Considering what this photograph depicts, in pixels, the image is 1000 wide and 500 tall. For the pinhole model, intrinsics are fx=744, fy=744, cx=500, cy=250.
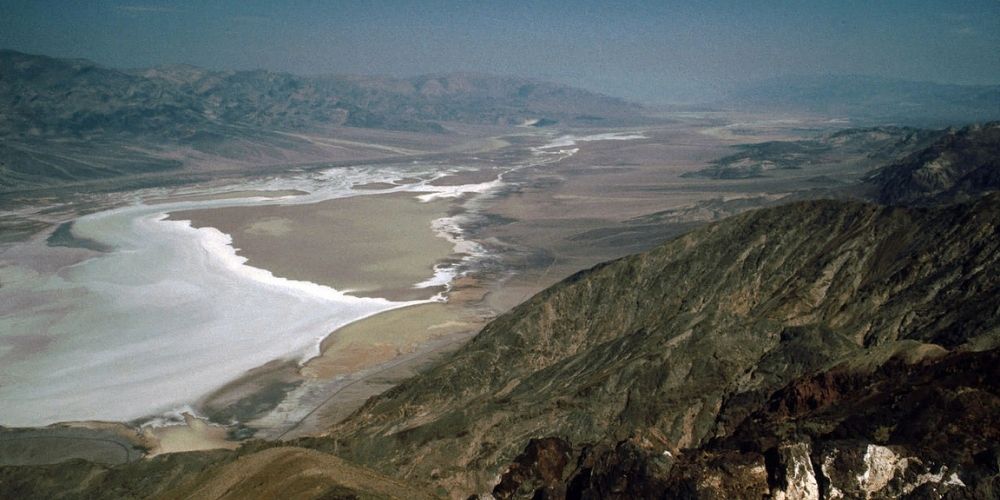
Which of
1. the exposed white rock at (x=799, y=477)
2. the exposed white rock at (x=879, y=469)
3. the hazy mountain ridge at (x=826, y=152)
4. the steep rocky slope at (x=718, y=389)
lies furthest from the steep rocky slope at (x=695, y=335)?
the hazy mountain ridge at (x=826, y=152)

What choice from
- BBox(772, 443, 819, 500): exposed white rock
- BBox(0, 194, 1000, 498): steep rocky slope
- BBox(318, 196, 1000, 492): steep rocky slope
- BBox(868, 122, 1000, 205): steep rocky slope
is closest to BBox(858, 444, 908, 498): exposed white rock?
BBox(0, 194, 1000, 498): steep rocky slope

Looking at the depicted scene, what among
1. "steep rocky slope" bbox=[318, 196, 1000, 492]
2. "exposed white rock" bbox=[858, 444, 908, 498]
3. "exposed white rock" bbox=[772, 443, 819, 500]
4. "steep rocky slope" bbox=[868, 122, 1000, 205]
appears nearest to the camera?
"exposed white rock" bbox=[858, 444, 908, 498]

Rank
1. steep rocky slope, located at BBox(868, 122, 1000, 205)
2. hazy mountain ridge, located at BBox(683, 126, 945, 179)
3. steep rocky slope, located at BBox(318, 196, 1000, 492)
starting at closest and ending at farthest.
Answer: steep rocky slope, located at BBox(318, 196, 1000, 492)
steep rocky slope, located at BBox(868, 122, 1000, 205)
hazy mountain ridge, located at BBox(683, 126, 945, 179)

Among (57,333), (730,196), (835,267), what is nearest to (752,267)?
(835,267)

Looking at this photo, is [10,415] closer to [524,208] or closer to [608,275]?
[608,275]

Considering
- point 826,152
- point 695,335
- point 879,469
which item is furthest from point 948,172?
point 879,469

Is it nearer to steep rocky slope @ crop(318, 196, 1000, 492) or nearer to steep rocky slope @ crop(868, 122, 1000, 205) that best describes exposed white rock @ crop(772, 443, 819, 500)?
steep rocky slope @ crop(318, 196, 1000, 492)

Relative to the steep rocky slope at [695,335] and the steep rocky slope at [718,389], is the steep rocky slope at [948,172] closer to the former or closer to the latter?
the steep rocky slope at [695,335]
